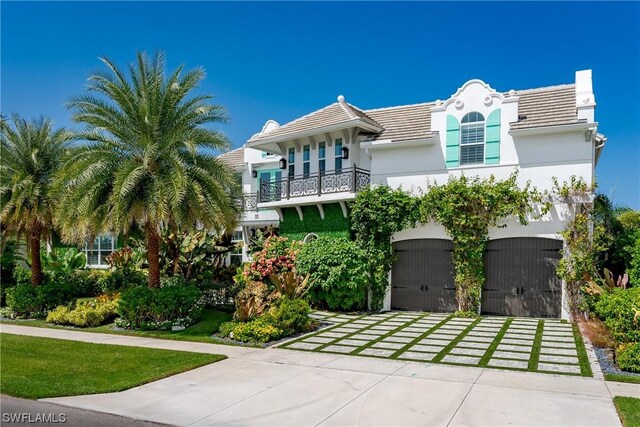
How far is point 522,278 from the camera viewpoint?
644 inches

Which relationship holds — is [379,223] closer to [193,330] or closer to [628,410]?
[193,330]

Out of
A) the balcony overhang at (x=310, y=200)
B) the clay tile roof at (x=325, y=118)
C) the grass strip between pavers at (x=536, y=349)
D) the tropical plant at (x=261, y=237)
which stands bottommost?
the grass strip between pavers at (x=536, y=349)

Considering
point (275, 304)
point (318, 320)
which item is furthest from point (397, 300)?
point (275, 304)

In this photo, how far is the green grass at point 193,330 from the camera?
44.0 feet

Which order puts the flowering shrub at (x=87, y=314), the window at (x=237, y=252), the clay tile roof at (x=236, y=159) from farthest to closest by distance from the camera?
the clay tile roof at (x=236, y=159) < the window at (x=237, y=252) < the flowering shrub at (x=87, y=314)

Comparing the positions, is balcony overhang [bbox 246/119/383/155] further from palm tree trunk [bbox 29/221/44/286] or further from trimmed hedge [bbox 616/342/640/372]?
trimmed hedge [bbox 616/342/640/372]

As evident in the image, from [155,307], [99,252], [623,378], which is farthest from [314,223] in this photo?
[99,252]

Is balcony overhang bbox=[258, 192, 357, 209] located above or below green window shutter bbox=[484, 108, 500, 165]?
below

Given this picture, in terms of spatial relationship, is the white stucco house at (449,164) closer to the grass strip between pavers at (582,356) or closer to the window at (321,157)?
the window at (321,157)

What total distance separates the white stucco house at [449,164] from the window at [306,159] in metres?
0.04

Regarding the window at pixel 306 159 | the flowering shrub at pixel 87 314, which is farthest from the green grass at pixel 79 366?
the window at pixel 306 159

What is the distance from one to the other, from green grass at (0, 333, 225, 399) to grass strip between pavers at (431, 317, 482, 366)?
483 cm

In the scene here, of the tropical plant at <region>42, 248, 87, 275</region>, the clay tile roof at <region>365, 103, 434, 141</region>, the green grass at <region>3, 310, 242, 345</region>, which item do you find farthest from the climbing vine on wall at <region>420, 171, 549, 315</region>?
the tropical plant at <region>42, 248, 87, 275</region>

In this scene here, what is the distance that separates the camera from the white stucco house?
52.2 ft
